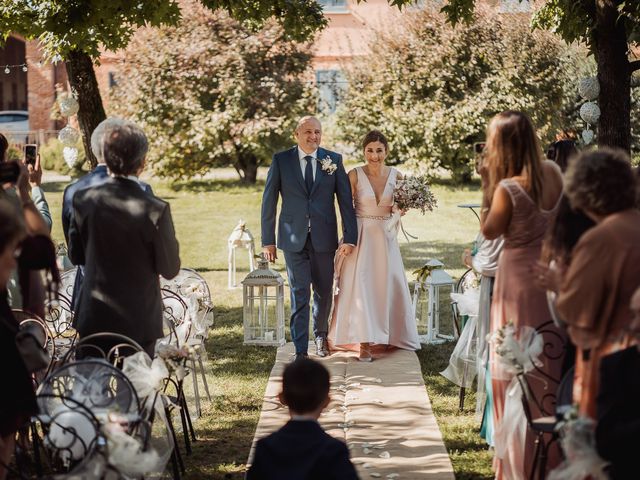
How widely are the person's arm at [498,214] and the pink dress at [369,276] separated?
3712mm

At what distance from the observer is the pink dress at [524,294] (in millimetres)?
5141

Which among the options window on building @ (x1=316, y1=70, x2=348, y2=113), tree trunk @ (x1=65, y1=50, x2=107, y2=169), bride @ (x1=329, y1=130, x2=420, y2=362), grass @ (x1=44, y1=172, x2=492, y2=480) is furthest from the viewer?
window on building @ (x1=316, y1=70, x2=348, y2=113)

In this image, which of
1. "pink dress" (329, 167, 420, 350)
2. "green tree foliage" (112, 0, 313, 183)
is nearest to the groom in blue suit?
"pink dress" (329, 167, 420, 350)

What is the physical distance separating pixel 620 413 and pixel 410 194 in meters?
5.26

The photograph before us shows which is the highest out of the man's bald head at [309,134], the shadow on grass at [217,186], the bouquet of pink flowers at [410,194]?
the man's bald head at [309,134]

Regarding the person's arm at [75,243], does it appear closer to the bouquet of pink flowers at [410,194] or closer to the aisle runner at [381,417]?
the aisle runner at [381,417]

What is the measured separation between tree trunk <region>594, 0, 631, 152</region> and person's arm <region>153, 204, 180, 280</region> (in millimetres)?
5260

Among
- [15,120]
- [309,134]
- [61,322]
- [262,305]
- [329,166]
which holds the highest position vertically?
[15,120]

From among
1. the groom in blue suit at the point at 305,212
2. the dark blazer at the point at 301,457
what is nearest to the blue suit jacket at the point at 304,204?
the groom in blue suit at the point at 305,212

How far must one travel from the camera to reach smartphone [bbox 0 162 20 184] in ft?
15.3

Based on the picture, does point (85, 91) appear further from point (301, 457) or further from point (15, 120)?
point (15, 120)

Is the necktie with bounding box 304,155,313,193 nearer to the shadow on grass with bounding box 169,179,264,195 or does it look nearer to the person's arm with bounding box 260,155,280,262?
the person's arm with bounding box 260,155,280,262

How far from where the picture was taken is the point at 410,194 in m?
8.76

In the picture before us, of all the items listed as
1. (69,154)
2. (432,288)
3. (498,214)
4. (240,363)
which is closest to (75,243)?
(498,214)
